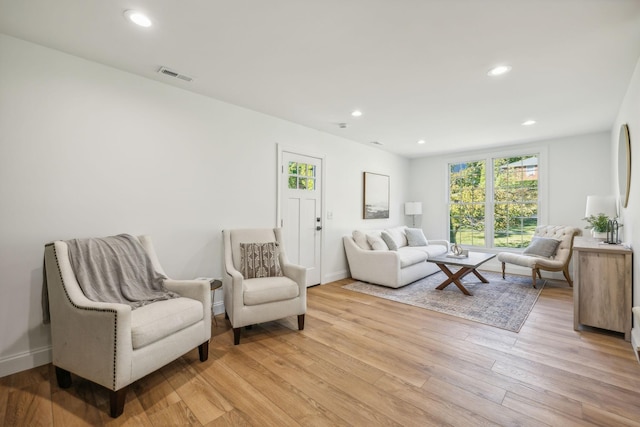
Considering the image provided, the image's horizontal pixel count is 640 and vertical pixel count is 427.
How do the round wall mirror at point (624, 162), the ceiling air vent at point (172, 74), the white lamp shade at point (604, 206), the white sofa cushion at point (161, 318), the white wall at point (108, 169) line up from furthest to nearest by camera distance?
the white lamp shade at point (604, 206) < the round wall mirror at point (624, 162) < the ceiling air vent at point (172, 74) < the white wall at point (108, 169) < the white sofa cushion at point (161, 318)

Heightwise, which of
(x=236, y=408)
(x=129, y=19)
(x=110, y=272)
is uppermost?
(x=129, y=19)

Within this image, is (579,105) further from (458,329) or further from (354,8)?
(354,8)

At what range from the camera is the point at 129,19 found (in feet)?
6.27

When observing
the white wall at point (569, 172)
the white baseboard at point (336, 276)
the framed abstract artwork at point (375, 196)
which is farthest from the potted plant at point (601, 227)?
the white baseboard at point (336, 276)

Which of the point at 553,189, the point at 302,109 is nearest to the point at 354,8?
the point at 302,109

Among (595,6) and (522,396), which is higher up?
(595,6)

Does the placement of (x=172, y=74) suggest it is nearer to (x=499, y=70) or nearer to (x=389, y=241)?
(x=499, y=70)

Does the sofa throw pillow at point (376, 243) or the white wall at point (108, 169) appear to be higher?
the white wall at point (108, 169)

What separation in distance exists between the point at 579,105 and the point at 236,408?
463 centimetres

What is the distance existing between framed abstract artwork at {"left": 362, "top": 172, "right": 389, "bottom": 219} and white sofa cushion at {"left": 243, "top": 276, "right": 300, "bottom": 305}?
2835 mm

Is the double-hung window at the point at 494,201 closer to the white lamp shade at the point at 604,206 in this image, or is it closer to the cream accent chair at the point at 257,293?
the white lamp shade at the point at 604,206

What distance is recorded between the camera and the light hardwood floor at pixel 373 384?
1647 mm

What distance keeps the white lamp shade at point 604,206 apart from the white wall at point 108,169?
4.04 metres

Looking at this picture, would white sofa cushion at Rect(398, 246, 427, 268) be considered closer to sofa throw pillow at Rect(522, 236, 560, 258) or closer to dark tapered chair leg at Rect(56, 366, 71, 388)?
sofa throw pillow at Rect(522, 236, 560, 258)
